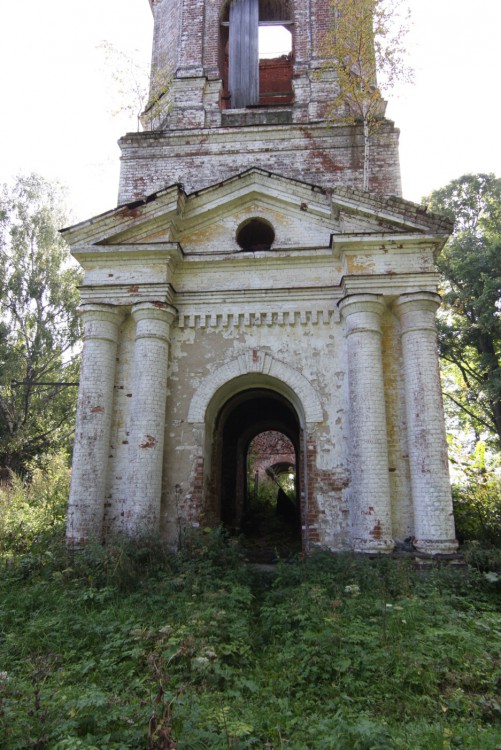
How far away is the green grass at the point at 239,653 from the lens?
3.15 meters

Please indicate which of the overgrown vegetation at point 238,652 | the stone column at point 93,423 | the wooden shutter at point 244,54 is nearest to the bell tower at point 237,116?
the wooden shutter at point 244,54

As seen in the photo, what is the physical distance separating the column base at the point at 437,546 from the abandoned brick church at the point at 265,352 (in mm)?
17

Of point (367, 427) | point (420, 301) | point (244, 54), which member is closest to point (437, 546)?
point (367, 427)

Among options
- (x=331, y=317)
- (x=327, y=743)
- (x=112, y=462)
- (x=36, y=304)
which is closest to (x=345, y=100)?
(x=331, y=317)

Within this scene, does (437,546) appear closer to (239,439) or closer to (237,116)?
(239,439)

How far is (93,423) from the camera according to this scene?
7484mm

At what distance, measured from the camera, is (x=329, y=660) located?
13.7 feet

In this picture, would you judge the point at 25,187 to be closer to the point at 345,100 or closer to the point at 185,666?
the point at 345,100

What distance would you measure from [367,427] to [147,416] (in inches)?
125

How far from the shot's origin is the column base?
656cm

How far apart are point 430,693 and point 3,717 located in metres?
2.96

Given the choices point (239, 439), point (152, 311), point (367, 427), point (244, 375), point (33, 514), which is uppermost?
point (152, 311)

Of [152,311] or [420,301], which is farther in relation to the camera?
[152,311]

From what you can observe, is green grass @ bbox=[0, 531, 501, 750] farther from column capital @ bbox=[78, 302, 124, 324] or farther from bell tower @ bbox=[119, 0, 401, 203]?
bell tower @ bbox=[119, 0, 401, 203]
